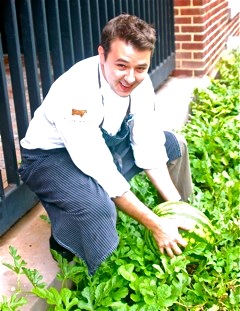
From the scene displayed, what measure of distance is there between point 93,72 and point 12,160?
780mm

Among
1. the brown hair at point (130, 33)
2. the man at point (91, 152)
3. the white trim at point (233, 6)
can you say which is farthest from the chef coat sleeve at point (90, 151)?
the white trim at point (233, 6)

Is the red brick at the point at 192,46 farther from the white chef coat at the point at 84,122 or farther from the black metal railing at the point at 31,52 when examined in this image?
the white chef coat at the point at 84,122

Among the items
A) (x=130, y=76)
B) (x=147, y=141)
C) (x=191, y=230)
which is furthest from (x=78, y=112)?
(x=191, y=230)

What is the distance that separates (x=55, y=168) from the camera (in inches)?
102

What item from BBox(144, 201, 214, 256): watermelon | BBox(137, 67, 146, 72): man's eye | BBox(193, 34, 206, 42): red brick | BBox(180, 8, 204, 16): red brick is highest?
BBox(137, 67, 146, 72): man's eye

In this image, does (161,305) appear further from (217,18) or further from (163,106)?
(217,18)

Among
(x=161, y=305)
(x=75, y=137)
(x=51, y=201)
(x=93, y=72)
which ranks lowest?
(x=161, y=305)

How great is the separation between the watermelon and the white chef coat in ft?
0.99

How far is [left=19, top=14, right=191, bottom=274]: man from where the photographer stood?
2447 mm

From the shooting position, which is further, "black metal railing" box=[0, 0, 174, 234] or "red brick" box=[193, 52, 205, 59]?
"red brick" box=[193, 52, 205, 59]

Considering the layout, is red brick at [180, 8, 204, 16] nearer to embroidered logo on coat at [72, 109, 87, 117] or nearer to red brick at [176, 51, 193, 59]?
red brick at [176, 51, 193, 59]

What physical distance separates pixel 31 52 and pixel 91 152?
0.98 meters

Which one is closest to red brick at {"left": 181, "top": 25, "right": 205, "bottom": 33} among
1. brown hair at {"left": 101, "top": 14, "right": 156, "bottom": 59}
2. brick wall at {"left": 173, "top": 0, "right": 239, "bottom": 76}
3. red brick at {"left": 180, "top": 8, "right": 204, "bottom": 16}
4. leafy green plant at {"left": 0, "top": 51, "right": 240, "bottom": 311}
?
brick wall at {"left": 173, "top": 0, "right": 239, "bottom": 76}

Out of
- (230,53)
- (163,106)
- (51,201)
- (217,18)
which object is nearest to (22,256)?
(51,201)
